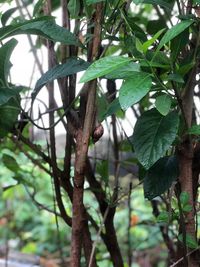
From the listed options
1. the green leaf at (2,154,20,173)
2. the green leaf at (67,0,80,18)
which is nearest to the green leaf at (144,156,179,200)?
the green leaf at (67,0,80,18)

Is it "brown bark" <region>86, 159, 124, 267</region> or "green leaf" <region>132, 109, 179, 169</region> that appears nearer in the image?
"green leaf" <region>132, 109, 179, 169</region>

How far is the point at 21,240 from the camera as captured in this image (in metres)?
3.25

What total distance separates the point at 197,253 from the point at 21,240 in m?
2.58

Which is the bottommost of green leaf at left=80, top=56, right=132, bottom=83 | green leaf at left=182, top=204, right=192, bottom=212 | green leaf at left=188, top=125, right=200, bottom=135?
green leaf at left=182, top=204, right=192, bottom=212

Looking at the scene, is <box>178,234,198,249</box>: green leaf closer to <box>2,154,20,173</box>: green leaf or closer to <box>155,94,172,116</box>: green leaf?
<box>155,94,172,116</box>: green leaf

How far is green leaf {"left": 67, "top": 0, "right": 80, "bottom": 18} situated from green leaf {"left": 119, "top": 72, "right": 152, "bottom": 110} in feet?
0.68

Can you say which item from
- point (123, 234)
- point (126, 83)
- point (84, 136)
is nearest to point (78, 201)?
point (84, 136)

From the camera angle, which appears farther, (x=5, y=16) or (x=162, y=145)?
(x=5, y=16)

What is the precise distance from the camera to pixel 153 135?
650 millimetres

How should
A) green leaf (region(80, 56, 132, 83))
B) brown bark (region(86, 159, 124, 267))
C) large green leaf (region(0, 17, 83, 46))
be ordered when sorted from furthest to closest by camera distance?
1. brown bark (region(86, 159, 124, 267))
2. large green leaf (region(0, 17, 83, 46))
3. green leaf (region(80, 56, 132, 83))

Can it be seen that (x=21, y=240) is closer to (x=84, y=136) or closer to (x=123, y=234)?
(x=123, y=234)

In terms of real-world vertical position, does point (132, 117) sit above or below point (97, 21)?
above

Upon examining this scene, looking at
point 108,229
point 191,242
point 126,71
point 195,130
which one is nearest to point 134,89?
point 126,71

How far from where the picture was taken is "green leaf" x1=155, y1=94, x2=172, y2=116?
23.5 inches
